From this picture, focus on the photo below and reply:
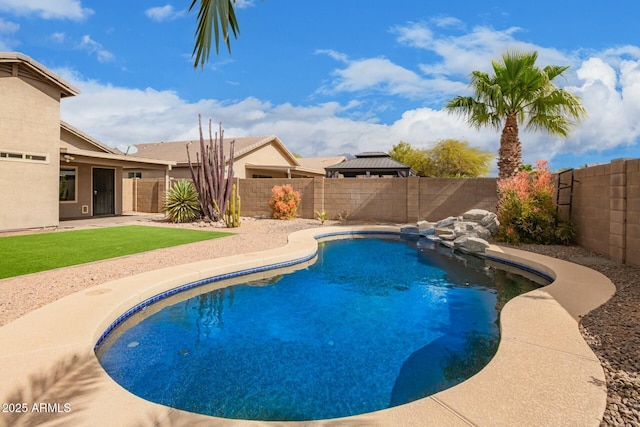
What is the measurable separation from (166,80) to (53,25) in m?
4.12

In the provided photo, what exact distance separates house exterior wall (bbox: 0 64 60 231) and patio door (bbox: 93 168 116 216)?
244 inches

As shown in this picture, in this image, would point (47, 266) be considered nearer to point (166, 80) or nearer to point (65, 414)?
point (65, 414)

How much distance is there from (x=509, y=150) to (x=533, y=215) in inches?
206

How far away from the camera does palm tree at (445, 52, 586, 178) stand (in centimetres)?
1420

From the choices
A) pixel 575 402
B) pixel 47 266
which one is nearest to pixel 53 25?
pixel 47 266

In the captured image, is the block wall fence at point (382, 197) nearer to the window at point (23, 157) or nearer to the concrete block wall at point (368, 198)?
the concrete block wall at point (368, 198)

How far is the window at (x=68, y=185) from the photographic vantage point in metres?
18.2

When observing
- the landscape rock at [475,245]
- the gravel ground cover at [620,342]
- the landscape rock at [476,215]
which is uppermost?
the landscape rock at [476,215]

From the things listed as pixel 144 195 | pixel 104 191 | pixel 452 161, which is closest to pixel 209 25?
pixel 104 191

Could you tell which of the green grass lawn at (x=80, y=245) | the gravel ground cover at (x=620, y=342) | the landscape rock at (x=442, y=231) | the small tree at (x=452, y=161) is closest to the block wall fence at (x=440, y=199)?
the gravel ground cover at (x=620, y=342)

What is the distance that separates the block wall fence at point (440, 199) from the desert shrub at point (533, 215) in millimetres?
520

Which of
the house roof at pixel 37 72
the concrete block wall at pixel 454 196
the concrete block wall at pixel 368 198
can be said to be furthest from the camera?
the concrete block wall at pixel 368 198

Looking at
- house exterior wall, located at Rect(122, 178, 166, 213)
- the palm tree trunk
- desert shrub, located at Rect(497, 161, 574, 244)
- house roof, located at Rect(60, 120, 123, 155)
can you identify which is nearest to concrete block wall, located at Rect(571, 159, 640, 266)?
desert shrub, located at Rect(497, 161, 574, 244)

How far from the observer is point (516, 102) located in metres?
14.9
